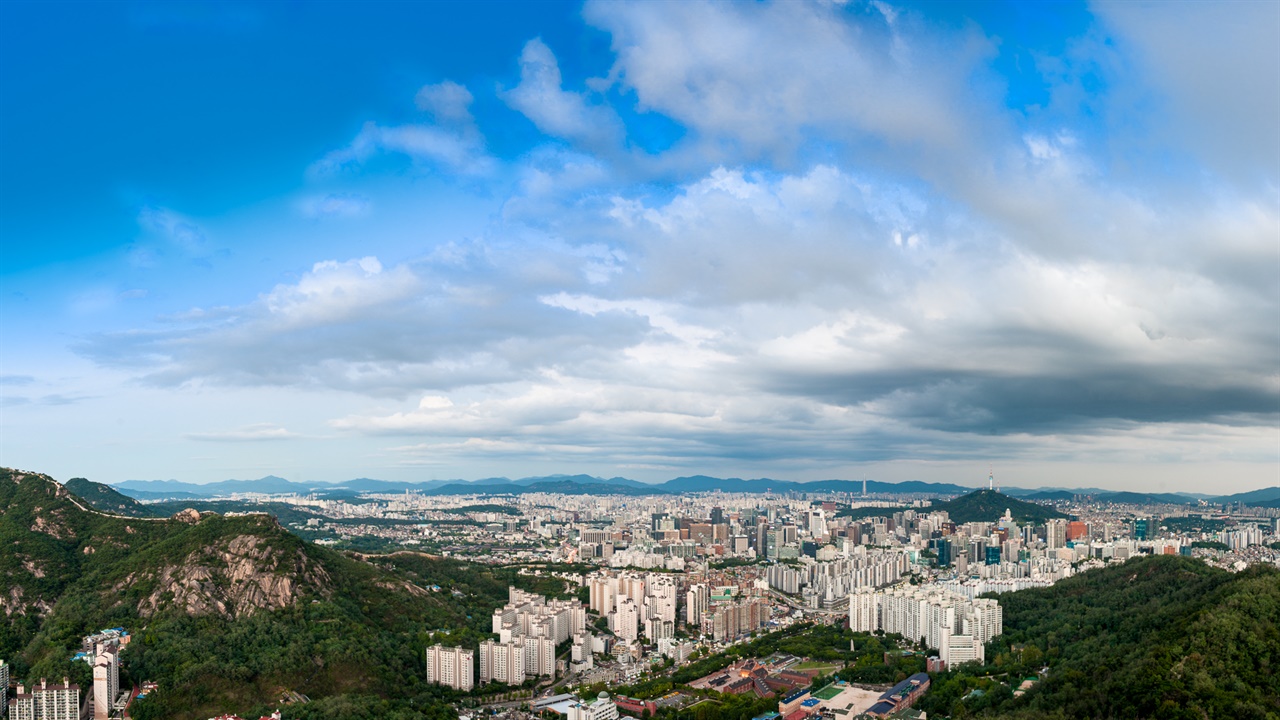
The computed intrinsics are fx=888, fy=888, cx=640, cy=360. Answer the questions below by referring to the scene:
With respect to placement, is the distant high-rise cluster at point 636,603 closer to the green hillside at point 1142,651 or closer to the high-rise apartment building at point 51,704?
the green hillside at point 1142,651

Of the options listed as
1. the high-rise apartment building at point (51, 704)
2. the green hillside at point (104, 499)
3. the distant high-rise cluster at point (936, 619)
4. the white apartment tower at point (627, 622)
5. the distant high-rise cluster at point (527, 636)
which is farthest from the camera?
the green hillside at point (104, 499)

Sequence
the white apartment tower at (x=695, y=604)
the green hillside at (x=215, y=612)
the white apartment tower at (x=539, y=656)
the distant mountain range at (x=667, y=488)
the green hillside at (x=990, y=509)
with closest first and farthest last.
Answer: the green hillside at (x=215, y=612), the white apartment tower at (x=539, y=656), the white apartment tower at (x=695, y=604), the green hillside at (x=990, y=509), the distant mountain range at (x=667, y=488)

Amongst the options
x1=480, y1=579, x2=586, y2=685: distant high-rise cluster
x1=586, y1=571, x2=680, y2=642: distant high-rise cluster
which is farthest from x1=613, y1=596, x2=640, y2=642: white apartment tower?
x1=480, y1=579, x2=586, y2=685: distant high-rise cluster

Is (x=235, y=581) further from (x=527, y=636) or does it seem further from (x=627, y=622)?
(x=627, y=622)

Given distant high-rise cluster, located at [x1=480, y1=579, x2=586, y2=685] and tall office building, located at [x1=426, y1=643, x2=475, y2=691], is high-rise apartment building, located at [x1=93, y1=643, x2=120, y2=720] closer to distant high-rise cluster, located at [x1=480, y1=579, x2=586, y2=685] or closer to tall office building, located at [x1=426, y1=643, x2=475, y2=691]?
tall office building, located at [x1=426, y1=643, x2=475, y2=691]

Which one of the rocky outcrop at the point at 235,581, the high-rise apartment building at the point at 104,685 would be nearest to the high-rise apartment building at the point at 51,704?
the high-rise apartment building at the point at 104,685

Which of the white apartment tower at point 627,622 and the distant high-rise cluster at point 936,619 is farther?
the white apartment tower at point 627,622

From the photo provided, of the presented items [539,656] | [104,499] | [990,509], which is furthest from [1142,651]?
[990,509]

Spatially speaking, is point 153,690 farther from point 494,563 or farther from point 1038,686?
point 494,563
